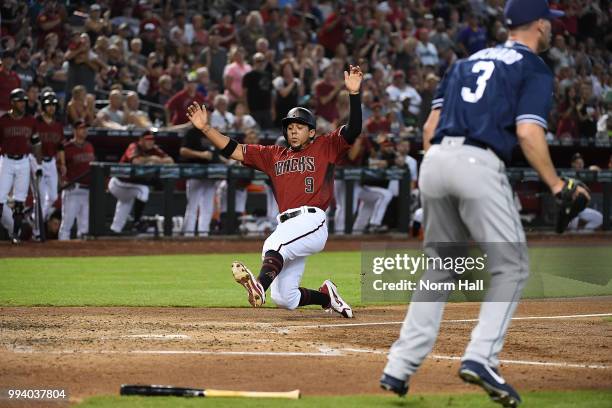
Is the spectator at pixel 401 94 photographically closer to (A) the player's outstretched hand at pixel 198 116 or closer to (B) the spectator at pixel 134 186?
(B) the spectator at pixel 134 186

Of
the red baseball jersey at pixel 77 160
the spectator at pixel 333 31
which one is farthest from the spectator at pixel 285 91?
the red baseball jersey at pixel 77 160

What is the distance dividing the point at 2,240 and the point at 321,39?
868cm

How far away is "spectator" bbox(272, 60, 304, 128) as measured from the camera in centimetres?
2059

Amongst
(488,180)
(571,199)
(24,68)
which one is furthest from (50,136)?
(571,199)

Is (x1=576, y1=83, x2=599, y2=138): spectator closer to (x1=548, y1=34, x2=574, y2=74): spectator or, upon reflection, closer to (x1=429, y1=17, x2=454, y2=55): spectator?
(x1=548, y1=34, x2=574, y2=74): spectator

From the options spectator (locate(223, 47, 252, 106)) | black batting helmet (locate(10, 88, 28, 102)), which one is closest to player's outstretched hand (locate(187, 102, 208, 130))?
black batting helmet (locate(10, 88, 28, 102))

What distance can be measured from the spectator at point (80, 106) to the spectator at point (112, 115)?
0.18 meters

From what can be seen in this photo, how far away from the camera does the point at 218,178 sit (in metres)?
19.3

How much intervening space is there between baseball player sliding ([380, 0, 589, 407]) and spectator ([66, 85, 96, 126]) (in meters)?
13.5

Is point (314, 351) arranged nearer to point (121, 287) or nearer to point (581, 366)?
point (581, 366)

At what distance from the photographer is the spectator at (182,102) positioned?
19.2 meters

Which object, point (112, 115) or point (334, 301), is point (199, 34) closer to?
point (112, 115)

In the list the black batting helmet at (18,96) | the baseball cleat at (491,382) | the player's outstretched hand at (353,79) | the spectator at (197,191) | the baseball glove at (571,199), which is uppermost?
the player's outstretched hand at (353,79)

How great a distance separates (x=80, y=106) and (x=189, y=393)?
13629mm
